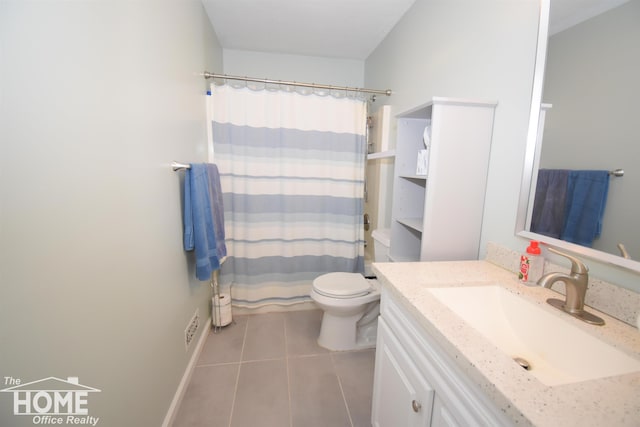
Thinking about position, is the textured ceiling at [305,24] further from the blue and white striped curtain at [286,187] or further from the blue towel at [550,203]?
the blue towel at [550,203]

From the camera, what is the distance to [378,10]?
1.81 meters

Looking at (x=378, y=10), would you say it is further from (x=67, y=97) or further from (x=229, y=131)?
(x=67, y=97)

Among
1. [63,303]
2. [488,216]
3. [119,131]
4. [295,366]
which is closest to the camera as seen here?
[63,303]

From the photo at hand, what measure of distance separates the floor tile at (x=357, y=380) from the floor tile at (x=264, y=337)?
43 cm

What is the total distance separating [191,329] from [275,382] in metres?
0.63

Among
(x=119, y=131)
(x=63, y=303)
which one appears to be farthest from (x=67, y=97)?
(x=63, y=303)

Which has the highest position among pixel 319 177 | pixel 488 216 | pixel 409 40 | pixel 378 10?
pixel 378 10

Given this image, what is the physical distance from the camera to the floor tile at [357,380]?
137 cm

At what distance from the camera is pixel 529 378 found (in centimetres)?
50

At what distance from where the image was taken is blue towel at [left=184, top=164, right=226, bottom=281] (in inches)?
54.4

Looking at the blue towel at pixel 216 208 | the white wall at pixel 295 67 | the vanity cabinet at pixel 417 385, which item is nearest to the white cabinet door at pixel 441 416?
the vanity cabinet at pixel 417 385

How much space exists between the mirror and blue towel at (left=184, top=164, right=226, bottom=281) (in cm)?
156

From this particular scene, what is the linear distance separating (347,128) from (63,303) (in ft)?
6.52

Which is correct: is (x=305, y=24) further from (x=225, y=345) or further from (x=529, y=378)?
(x=225, y=345)
